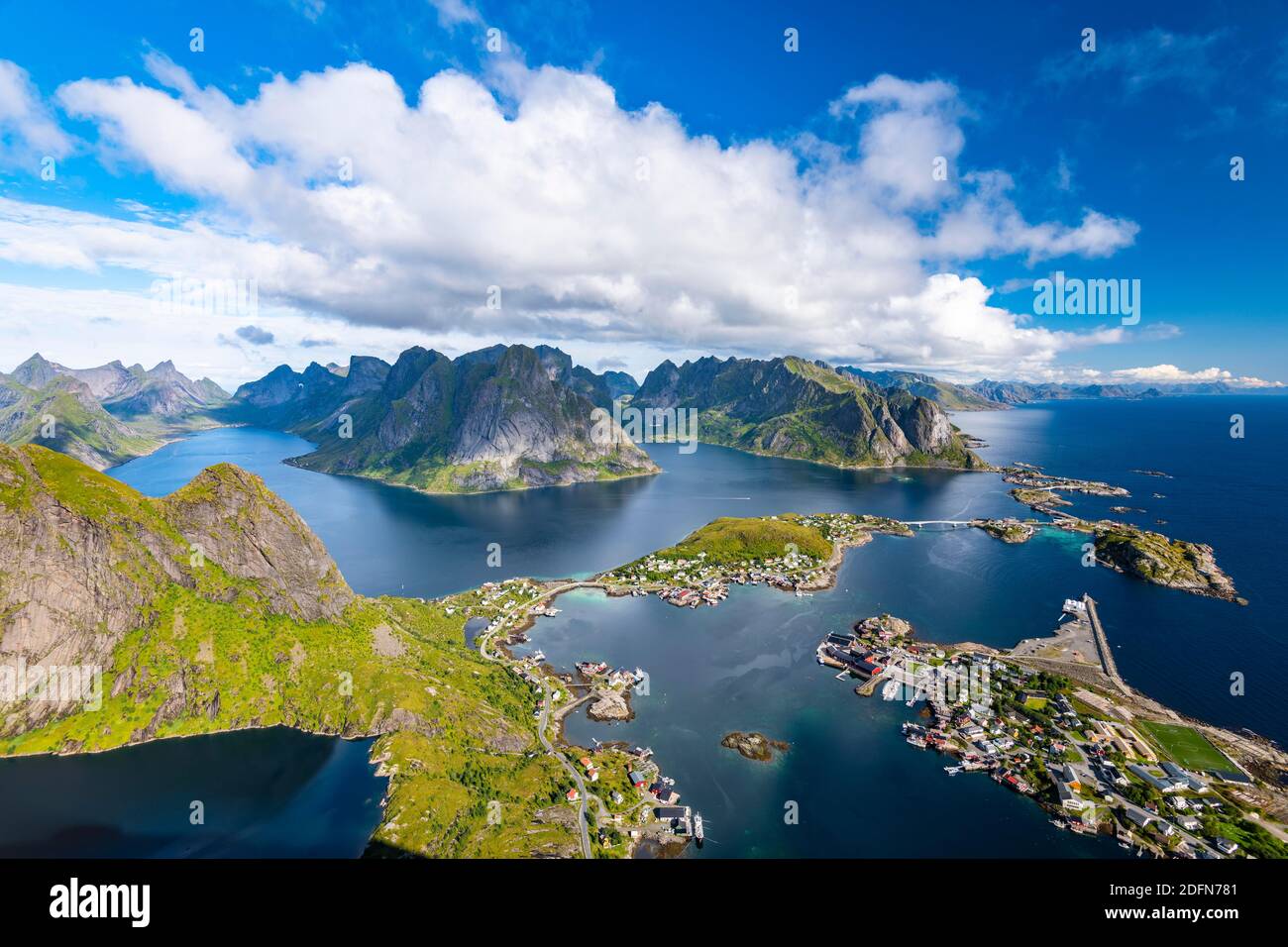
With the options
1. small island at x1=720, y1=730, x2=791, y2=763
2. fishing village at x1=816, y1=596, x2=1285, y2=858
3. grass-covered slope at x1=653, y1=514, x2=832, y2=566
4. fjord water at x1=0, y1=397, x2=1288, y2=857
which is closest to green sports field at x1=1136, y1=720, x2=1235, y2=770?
fishing village at x1=816, y1=596, x2=1285, y2=858

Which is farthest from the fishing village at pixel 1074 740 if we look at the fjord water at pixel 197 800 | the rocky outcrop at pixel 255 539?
the rocky outcrop at pixel 255 539

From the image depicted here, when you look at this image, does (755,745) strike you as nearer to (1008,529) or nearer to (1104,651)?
(1104,651)

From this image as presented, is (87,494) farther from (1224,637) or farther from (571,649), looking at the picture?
(1224,637)

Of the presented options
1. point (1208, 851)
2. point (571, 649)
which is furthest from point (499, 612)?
point (1208, 851)

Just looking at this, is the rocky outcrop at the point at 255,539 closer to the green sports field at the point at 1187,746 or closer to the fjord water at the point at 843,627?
the fjord water at the point at 843,627

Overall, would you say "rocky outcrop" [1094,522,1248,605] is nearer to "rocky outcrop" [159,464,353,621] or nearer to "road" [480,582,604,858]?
"road" [480,582,604,858]
